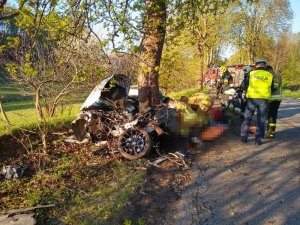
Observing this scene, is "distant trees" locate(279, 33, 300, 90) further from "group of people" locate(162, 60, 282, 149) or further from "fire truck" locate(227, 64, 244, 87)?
"group of people" locate(162, 60, 282, 149)

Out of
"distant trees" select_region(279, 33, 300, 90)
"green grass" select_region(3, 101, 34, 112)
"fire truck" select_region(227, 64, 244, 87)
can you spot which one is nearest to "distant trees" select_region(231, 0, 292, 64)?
"distant trees" select_region(279, 33, 300, 90)

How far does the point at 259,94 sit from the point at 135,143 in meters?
3.46

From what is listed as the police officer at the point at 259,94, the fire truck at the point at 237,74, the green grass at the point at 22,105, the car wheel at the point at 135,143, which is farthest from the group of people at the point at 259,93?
the fire truck at the point at 237,74

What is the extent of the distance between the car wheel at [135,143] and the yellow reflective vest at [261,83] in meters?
3.10

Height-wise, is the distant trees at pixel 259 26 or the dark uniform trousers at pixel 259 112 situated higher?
the distant trees at pixel 259 26

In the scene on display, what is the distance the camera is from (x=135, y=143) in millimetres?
7270

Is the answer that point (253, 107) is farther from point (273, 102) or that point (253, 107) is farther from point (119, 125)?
point (119, 125)

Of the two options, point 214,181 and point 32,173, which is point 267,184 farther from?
point 32,173

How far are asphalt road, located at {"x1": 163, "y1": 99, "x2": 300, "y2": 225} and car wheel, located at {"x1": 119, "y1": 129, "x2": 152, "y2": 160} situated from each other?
112cm

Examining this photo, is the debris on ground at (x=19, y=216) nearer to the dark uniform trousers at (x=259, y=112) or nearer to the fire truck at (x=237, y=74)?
the dark uniform trousers at (x=259, y=112)

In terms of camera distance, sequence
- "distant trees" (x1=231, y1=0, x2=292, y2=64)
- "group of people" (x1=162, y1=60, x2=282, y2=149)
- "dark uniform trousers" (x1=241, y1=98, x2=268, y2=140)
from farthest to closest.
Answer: "distant trees" (x1=231, y1=0, x2=292, y2=64) < "dark uniform trousers" (x1=241, y1=98, x2=268, y2=140) < "group of people" (x1=162, y1=60, x2=282, y2=149)

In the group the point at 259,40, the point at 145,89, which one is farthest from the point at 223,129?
the point at 259,40

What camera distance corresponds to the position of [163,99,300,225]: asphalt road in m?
4.49

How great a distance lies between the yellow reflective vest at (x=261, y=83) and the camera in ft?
27.7
